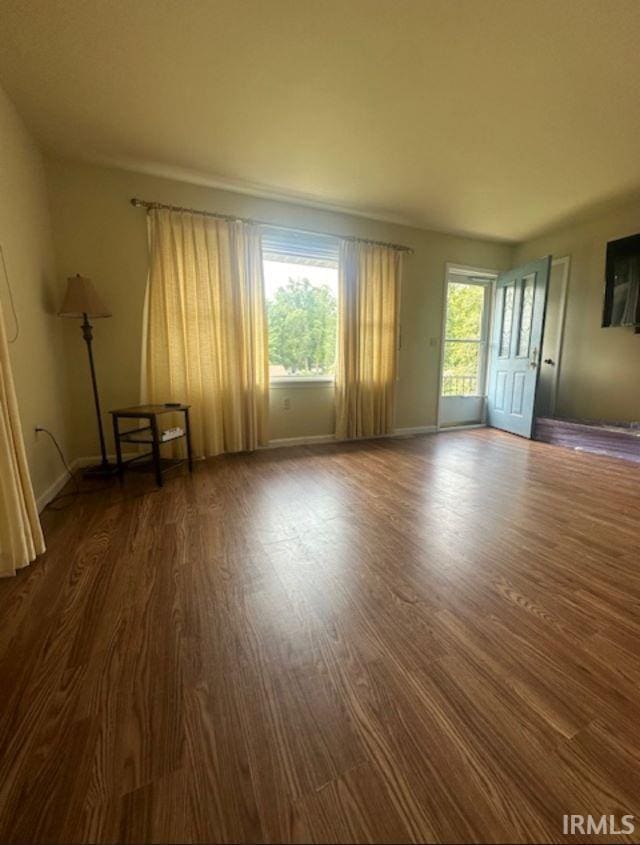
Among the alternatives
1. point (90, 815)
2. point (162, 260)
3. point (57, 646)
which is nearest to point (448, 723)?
point (90, 815)

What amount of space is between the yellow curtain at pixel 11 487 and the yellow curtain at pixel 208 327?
1.50 meters

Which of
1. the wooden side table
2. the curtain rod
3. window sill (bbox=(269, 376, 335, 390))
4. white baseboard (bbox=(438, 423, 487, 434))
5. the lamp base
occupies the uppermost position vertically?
the curtain rod

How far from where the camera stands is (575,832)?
26.6 inches

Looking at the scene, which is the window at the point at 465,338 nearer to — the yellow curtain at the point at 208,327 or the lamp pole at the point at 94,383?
the yellow curtain at the point at 208,327

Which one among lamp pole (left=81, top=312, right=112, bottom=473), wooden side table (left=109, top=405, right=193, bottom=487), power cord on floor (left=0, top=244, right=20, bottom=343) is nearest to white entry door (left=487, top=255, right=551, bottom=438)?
wooden side table (left=109, top=405, right=193, bottom=487)

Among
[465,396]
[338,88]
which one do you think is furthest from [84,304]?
[465,396]

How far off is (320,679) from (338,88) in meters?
2.86

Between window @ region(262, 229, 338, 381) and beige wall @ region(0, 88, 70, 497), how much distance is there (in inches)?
68.7

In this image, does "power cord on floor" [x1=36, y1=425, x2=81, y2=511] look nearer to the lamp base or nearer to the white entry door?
the lamp base

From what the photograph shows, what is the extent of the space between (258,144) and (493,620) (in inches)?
126

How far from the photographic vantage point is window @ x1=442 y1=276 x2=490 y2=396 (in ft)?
15.0

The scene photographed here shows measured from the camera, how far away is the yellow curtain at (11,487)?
57.0 inches

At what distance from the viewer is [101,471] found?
2703 millimetres

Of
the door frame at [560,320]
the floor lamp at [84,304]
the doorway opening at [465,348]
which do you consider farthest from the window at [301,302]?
the door frame at [560,320]
